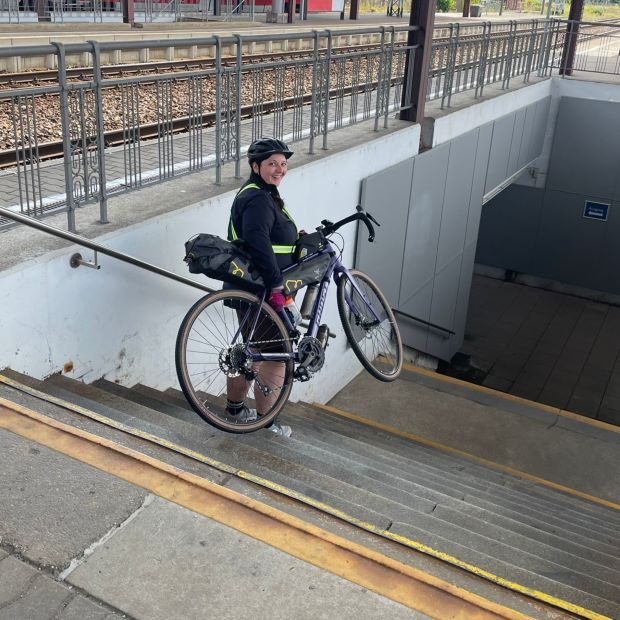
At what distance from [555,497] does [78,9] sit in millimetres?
23817

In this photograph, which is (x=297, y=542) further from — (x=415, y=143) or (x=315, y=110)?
(x=415, y=143)

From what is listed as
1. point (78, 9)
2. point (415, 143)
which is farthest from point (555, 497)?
point (78, 9)

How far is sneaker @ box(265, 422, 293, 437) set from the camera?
15.0 feet

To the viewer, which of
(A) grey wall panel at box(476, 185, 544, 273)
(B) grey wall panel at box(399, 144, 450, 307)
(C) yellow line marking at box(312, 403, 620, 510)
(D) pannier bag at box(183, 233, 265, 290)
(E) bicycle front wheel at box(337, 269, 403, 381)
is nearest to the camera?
(D) pannier bag at box(183, 233, 265, 290)

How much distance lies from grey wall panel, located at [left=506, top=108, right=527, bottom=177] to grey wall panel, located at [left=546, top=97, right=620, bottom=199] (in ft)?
6.63

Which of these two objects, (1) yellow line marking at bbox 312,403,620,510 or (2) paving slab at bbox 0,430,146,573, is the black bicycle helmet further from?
(1) yellow line marking at bbox 312,403,620,510

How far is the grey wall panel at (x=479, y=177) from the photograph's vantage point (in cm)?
1087

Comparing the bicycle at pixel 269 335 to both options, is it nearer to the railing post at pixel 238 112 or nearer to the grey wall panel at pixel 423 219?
the railing post at pixel 238 112

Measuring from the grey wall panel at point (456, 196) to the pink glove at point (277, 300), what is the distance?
245 inches

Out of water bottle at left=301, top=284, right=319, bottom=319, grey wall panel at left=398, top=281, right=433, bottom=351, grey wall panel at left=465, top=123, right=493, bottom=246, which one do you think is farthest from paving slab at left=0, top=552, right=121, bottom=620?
grey wall panel at left=465, top=123, right=493, bottom=246

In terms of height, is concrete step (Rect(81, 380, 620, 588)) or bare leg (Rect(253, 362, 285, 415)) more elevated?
bare leg (Rect(253, 362, 285, 415))

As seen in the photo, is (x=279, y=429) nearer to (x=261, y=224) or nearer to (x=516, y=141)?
(x=261, y=224)

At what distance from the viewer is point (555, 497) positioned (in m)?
5.55

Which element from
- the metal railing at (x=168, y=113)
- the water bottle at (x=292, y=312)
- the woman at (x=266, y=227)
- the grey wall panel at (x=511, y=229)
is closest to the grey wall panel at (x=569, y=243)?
the grey wall panel at (x=511, y=229)
